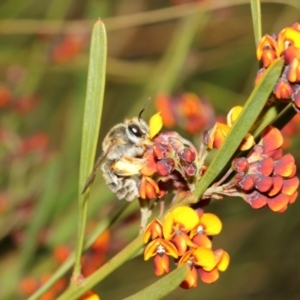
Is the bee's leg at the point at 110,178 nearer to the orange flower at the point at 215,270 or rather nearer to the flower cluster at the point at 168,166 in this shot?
the flower cluster at the point at 168,166

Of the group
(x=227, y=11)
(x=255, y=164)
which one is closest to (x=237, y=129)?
(x=255, y=164)

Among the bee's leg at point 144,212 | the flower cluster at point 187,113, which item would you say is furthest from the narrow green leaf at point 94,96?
A: the flower cluster at point 187,113

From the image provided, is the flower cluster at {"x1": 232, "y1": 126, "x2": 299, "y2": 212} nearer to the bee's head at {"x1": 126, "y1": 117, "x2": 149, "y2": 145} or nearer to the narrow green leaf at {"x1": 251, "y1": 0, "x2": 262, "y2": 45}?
the narrow green leaf at {"x1": 251, "y1": 0, "x2": 262, "y2": 45}

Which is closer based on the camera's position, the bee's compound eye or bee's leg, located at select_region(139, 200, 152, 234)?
bee's leg, located at select_region(139, 200, 152, 234)

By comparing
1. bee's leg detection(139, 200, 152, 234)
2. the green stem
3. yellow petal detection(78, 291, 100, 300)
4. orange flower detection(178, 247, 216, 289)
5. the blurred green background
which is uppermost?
orange flower detection(178, 247, 216, 289)

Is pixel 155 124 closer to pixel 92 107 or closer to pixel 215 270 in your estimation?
pixel 92 107

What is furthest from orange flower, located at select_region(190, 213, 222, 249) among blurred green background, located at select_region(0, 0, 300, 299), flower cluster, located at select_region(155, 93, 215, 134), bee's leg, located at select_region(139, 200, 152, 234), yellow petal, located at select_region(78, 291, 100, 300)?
flower cluster, located at select_region(155, 93, 215, 134)

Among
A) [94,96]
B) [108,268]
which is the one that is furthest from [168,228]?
[94,96]
